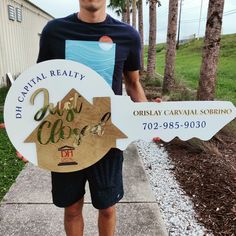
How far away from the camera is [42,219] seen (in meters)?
3.04

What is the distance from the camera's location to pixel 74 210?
2258mm

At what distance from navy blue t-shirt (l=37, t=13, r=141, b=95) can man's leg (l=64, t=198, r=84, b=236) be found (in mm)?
852

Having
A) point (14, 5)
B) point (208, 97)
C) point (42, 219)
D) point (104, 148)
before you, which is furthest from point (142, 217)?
point (14, 5)

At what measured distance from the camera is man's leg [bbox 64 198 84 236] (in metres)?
2.25

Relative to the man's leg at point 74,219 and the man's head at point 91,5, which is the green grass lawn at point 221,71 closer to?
the man's leg at point 74,219

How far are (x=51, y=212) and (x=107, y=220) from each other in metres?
1.06

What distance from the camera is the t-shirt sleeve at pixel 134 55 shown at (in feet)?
6.68

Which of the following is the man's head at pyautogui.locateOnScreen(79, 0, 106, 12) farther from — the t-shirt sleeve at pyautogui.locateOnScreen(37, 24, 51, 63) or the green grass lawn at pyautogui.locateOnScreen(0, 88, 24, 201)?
the green grass lawn at pyautogui.locateOnScreen(0, 88, 24, 201)

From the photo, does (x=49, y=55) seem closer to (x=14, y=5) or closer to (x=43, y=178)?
(x=43, y=178)

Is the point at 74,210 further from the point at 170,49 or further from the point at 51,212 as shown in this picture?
the point at 170,49

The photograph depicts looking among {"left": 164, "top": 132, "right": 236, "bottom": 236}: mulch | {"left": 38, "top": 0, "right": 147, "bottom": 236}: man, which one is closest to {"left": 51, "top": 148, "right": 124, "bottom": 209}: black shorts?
{"left": 38, "top": 0, "right": 147, "bottom": 236}: man

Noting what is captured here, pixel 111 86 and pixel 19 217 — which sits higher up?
pixel 111 86

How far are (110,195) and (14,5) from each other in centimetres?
1083

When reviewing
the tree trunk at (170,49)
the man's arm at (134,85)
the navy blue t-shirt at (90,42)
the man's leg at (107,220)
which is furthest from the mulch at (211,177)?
the tree trunk at (170,49)
